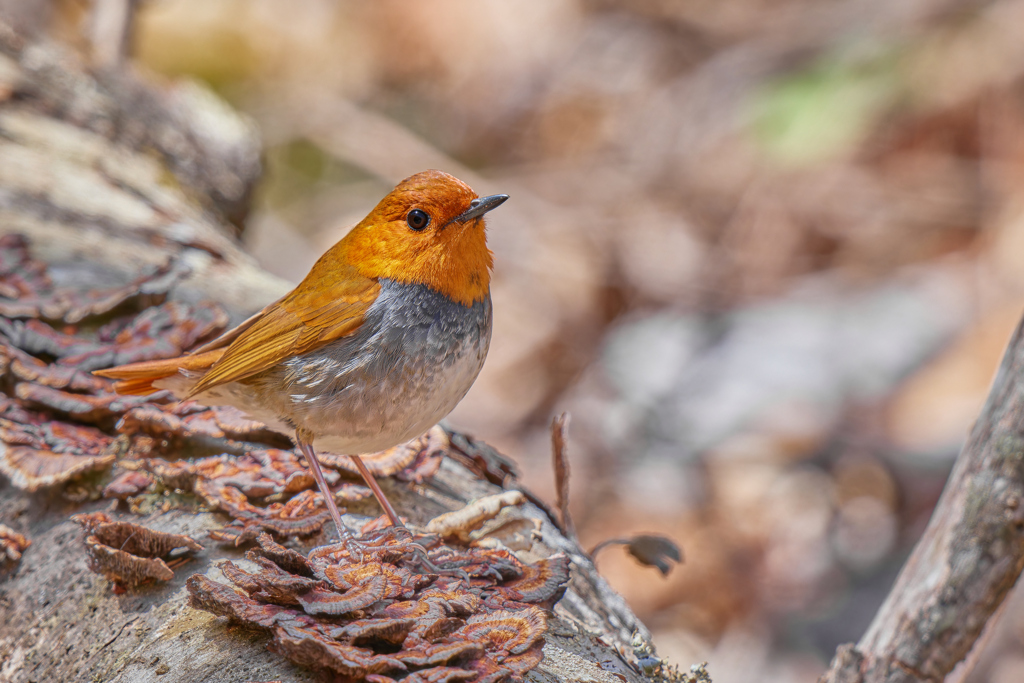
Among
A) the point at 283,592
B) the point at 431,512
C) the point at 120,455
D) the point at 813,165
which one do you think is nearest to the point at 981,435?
the point at 431,512

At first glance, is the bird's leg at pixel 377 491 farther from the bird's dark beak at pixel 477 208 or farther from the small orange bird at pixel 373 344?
the bird's dark beak at pixel 477 208

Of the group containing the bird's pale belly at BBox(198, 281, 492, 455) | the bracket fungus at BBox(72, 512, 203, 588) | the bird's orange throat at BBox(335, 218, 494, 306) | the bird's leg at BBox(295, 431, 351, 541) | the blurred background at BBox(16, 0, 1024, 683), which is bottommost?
the bracket fungus at BBox(72, 512, 203, 588)

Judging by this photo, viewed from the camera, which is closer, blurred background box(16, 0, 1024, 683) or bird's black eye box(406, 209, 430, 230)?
bird's black eye box(406, 209, 430, 230)

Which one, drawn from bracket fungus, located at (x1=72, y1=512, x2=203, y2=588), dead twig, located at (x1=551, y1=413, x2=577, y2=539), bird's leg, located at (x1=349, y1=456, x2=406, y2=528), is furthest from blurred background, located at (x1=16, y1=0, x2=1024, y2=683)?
bracket fungus, located at (x1=72, y1=512, x2=203, y2=588)

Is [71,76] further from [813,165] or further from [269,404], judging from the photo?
[813,165]

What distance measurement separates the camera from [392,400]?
193 centimetres

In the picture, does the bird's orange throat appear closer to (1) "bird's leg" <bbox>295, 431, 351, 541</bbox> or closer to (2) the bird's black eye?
(2) the bird's black eye

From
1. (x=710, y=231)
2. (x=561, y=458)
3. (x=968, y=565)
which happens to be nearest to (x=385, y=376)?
(x=561, y=458)

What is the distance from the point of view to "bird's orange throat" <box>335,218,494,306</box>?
2.07m

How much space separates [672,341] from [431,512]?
4.11 m

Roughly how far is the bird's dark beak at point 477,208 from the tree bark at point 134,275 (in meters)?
0.66

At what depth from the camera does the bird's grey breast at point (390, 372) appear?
194 centimetres

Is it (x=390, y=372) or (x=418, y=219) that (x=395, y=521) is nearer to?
(x=390, y=372)

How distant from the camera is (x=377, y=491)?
1969 mm
